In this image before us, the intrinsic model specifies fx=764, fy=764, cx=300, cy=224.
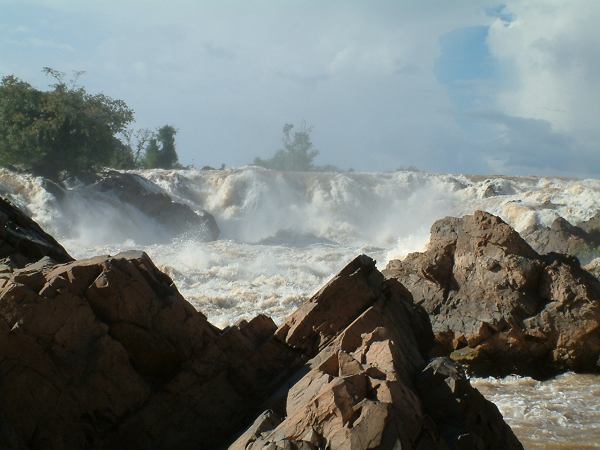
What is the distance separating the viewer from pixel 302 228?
4350cm

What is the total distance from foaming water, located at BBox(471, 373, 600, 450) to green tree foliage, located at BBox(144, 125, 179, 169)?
53.0 meters

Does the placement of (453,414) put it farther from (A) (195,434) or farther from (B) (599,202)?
(B) (599,202)

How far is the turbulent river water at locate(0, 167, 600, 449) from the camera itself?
37.0 ft

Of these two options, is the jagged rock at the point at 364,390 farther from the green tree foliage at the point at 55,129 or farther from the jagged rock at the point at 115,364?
the green tree foliage at the point at 55,129

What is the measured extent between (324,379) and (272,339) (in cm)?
194

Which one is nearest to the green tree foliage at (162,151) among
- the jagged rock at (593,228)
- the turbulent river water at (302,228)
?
the turbulent river water at (302,228)

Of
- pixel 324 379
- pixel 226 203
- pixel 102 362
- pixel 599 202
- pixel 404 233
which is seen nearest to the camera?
pixel 324 379

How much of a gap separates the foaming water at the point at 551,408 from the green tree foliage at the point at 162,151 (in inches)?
2088

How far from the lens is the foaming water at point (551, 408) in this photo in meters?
9.11

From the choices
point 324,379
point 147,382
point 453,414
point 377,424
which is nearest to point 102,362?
point 147,382

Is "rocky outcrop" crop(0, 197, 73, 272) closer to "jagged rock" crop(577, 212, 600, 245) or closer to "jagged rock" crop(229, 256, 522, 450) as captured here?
"jagged rock" crop(229, 256, 522, 450)

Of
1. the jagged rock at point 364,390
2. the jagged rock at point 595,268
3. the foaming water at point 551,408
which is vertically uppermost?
the jagged rock at point 595,268

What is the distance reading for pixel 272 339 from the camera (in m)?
8.21

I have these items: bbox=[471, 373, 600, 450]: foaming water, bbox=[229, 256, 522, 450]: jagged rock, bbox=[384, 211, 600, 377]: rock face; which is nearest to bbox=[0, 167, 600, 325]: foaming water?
bbox=[384, 211, 600, 377]: rock face
